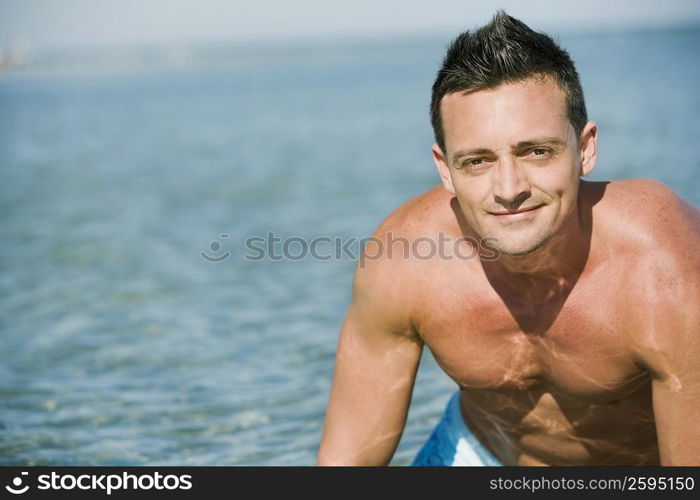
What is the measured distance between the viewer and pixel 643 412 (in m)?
3.02

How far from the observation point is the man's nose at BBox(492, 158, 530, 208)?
2590 millimetres

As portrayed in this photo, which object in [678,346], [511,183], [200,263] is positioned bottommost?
[200,263]

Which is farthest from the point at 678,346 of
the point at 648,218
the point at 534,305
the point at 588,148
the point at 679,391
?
the point at 588,148

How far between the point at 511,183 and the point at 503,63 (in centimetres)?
31

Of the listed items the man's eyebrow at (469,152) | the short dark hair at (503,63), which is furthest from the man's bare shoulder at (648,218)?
the man's eyebrow at (469,152)

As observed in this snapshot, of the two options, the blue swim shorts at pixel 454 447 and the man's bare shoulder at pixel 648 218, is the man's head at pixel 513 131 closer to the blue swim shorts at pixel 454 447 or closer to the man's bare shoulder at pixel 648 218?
the man's bare shoulder at pixel 648 218

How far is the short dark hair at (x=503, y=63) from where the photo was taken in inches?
103

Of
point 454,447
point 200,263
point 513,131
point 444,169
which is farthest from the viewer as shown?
point 200,263

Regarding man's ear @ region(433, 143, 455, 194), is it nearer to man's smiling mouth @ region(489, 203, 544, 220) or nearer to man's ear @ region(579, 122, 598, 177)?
man's smiling mouth @ region(489, 203, 544, 220)

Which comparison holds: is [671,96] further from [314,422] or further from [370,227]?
[314,422]

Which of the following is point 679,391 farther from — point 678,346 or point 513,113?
point 513,113

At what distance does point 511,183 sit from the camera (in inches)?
102

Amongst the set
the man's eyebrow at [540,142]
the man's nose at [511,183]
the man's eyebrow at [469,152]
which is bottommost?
the man's nose at [511,183]

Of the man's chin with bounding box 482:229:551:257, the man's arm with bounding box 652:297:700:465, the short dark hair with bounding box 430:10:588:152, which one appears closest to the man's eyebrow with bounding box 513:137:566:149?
the short dark hair with bounding box 430:10:588:152
